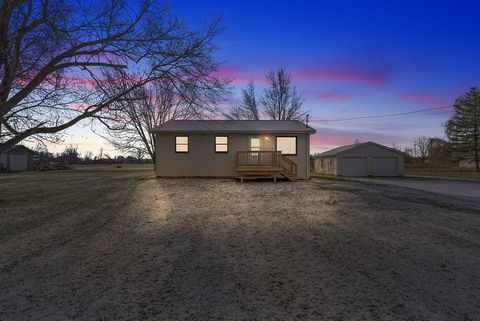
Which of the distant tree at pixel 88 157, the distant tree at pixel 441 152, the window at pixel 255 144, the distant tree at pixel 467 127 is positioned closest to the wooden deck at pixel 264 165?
the window at pixel 255 144

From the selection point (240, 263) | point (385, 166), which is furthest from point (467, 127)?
point (240, 263)

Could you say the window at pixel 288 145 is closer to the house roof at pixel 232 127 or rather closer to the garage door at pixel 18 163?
the house roof at pixel 232 127

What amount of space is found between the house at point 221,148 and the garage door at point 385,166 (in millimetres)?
18995

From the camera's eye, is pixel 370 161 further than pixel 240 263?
Yes

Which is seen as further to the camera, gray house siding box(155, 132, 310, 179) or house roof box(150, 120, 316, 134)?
gray house siding box(155, 132, 310, 179)

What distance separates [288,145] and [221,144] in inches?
156

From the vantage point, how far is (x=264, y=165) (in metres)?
18.5

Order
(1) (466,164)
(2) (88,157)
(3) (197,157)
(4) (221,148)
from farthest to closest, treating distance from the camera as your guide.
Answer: (2) (88,157)
(1) (466,164)
(4) (221,148)
(3) (197,157)

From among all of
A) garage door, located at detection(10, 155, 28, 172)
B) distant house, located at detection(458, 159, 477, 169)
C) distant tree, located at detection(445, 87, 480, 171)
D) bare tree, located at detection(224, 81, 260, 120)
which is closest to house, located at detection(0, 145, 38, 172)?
garage door, located at detection(10, 155, 28, 172)

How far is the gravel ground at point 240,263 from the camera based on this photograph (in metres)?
3.71

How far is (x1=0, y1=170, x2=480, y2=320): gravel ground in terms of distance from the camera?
146 inches

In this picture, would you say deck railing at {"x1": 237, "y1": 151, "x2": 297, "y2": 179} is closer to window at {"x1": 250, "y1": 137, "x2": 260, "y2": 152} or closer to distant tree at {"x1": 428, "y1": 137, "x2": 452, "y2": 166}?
window at {"x1": 250, "y1": 137, "x2": 260, "y2": 152}

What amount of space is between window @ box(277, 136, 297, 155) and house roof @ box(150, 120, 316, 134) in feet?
1.67

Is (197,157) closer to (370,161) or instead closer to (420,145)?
(370,161)
